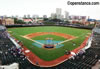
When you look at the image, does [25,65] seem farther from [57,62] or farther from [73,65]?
[73,65]

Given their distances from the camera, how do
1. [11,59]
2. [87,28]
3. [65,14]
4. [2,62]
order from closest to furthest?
[2,62] → [11,59] → [87,28] → [65,14]

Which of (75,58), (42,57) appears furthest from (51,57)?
(75,58)

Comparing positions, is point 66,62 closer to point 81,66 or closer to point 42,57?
point 81,66

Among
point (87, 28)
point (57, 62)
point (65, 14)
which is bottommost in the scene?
point (57, 62)

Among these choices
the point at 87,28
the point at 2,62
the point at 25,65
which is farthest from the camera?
the point at 87,28

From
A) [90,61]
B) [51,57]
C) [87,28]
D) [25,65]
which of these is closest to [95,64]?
[90,61]

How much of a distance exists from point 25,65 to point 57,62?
604 cm

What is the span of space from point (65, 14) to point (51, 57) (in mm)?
159877

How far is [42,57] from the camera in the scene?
19.1 meters

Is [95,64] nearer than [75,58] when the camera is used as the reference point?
Yes

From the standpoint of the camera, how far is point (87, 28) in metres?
58.6

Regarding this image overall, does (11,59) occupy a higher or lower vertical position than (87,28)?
lower

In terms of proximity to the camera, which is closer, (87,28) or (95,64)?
(95,64)

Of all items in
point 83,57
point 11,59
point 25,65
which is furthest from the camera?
point 83,57
